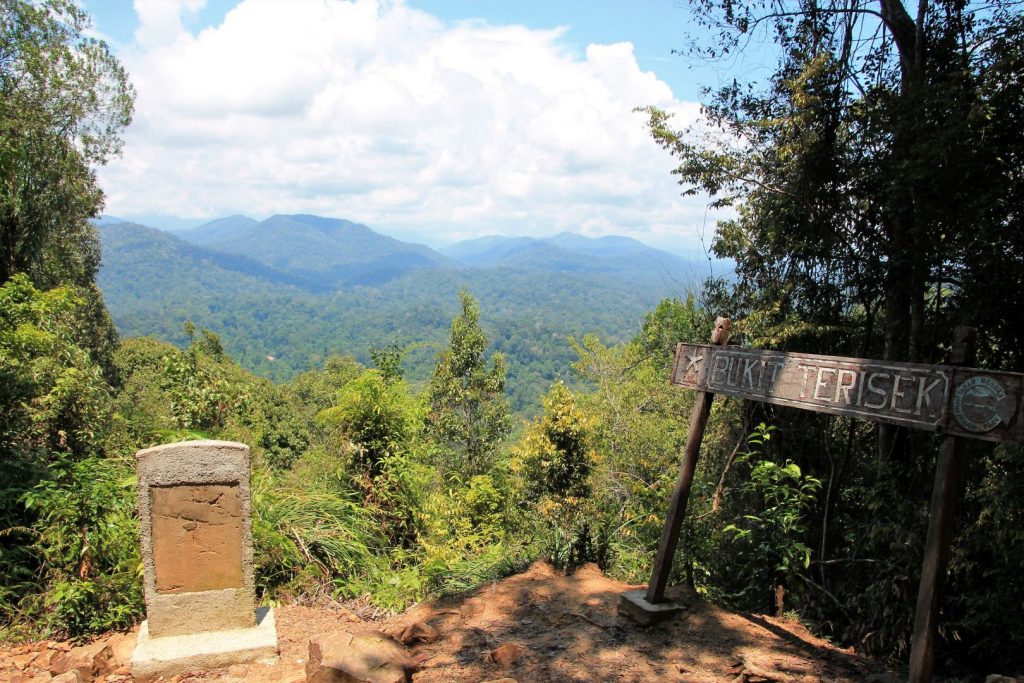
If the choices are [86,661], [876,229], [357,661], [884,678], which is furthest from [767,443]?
[86,661]

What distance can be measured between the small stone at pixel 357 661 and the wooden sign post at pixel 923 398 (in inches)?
109

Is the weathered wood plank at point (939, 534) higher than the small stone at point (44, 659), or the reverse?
the weathered wood plank at point (939, 534)

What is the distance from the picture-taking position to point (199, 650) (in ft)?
14.5

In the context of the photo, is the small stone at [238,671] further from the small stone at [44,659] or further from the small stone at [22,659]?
the small stone at [22,659]

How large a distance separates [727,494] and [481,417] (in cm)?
1201

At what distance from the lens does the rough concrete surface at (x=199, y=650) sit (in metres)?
4.28

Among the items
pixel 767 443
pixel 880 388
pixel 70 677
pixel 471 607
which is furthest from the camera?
pixel 767 443

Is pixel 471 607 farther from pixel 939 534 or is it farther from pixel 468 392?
pixel 468 392

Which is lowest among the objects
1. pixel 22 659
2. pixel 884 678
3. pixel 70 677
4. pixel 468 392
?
pixel 468 392

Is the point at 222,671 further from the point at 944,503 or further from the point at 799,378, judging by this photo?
the point at 944,503

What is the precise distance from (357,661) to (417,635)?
89 centimetres

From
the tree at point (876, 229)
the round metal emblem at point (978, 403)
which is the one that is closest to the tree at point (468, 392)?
the tree at point (876, 229)

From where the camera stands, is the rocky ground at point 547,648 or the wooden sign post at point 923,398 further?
the rocky ground at point 547,648

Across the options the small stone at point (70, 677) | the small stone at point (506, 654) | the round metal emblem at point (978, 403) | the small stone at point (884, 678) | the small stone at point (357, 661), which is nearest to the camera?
the round metal emblem at point (978, 403)
